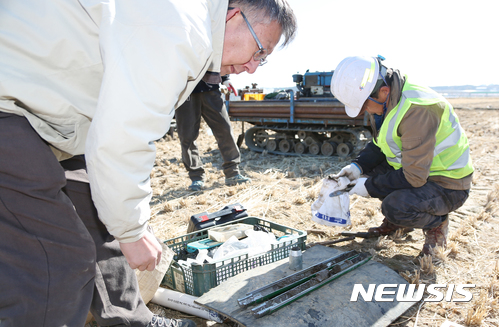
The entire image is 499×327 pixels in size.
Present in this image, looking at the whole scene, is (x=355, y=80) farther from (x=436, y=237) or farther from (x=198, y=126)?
(x=198, y=126)

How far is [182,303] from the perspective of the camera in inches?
98.7

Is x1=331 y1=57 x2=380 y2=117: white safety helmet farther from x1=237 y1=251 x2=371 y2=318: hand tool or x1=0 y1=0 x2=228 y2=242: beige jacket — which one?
x1=0 y1=0 x2=228 y2=242: beige jacket

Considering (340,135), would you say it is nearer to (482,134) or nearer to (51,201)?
(482,134)

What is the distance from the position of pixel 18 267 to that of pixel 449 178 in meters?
3.14

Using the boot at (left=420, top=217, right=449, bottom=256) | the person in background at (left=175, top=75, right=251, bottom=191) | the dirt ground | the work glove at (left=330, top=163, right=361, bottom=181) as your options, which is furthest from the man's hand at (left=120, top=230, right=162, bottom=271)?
the person in background at (left=175, top=75, right=251, bottom=191)

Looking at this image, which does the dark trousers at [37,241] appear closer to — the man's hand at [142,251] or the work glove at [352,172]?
the man's hand at [142,251]

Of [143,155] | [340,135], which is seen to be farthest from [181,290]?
[340,135]

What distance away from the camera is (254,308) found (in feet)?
7.07

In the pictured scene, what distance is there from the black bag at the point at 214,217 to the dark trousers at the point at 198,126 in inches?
89.1

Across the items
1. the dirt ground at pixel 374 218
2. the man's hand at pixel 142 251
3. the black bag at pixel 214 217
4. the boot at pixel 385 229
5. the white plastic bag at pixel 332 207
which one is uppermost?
the man's hand at pixel 142 251

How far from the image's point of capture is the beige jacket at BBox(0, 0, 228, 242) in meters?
1.18
